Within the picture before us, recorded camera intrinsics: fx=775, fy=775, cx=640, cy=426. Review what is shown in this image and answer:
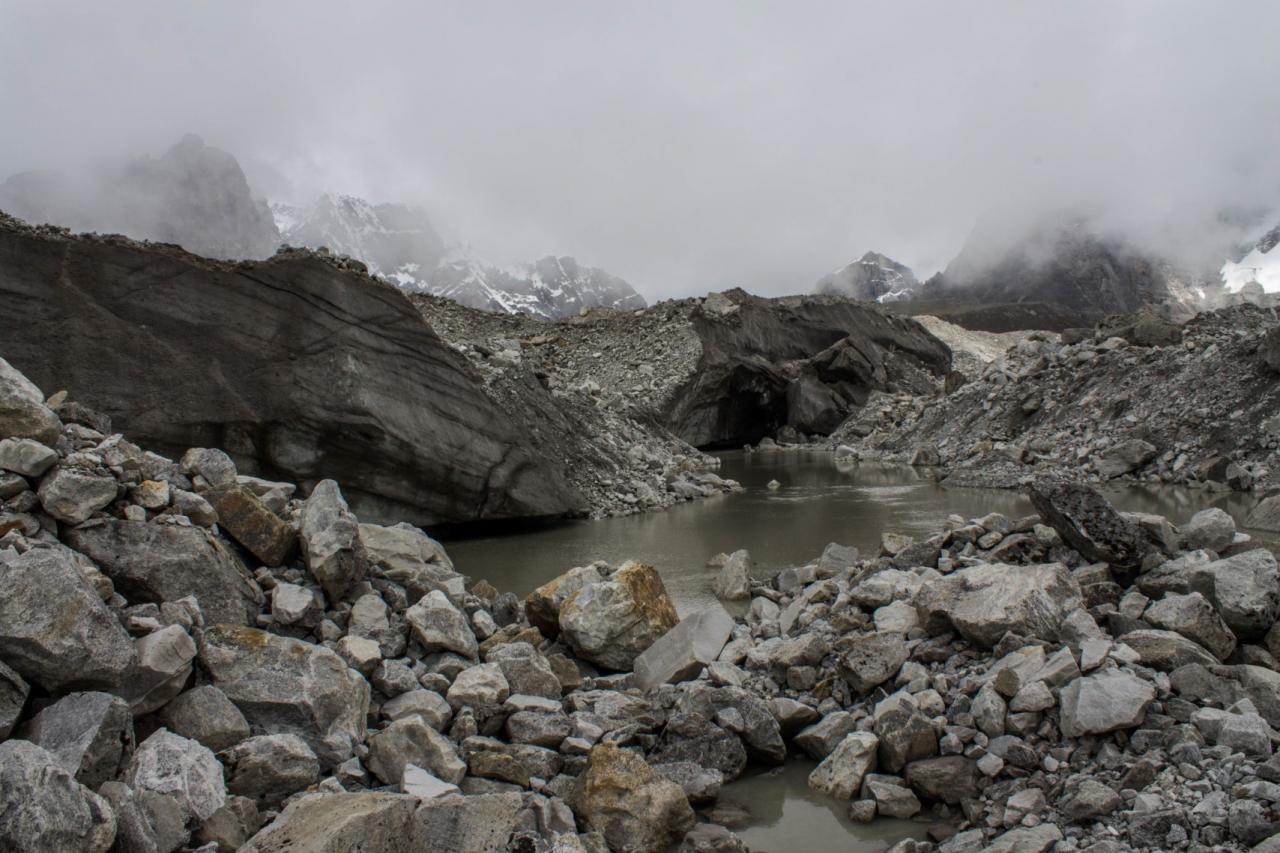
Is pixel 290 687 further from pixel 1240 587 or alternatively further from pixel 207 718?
pixel 1240 587

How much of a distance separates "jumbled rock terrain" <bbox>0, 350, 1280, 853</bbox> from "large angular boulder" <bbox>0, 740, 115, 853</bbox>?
0.4 inches

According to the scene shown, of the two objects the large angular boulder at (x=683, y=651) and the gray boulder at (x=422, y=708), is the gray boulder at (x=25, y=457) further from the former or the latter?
the large angular boulder at (x=683, y=651)

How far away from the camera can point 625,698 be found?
5.56 metres

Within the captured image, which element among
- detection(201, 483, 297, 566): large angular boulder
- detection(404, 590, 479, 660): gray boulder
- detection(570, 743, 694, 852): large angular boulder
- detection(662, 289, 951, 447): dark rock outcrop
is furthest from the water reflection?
detection(662, 289, 951, 447): dark rock outcrop

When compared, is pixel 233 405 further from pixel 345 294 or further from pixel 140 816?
pixel 140 816

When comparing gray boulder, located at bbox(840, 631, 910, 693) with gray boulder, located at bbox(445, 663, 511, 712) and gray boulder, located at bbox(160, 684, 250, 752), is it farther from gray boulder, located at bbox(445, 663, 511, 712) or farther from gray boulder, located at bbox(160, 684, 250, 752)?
gray boulder, located at bbox(160, 684, 250, 752)

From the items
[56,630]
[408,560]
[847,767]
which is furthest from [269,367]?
[847,767]

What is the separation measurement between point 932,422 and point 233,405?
23.9m

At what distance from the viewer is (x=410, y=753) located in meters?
4.32

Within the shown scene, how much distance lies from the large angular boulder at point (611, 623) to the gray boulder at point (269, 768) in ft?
8.82

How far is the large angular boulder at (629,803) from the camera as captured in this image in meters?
4.04

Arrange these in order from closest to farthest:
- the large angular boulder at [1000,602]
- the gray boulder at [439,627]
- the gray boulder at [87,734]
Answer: the gray boulder at [87,734] < the large angular boulder at [1000,602] < the gray boulder at [439,627]

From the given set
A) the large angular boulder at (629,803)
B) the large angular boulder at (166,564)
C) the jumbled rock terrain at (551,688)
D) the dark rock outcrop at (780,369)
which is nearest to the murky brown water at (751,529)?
the jumbled rock terrain at (551,688)

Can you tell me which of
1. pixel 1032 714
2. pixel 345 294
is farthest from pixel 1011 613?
pixel 345 294
